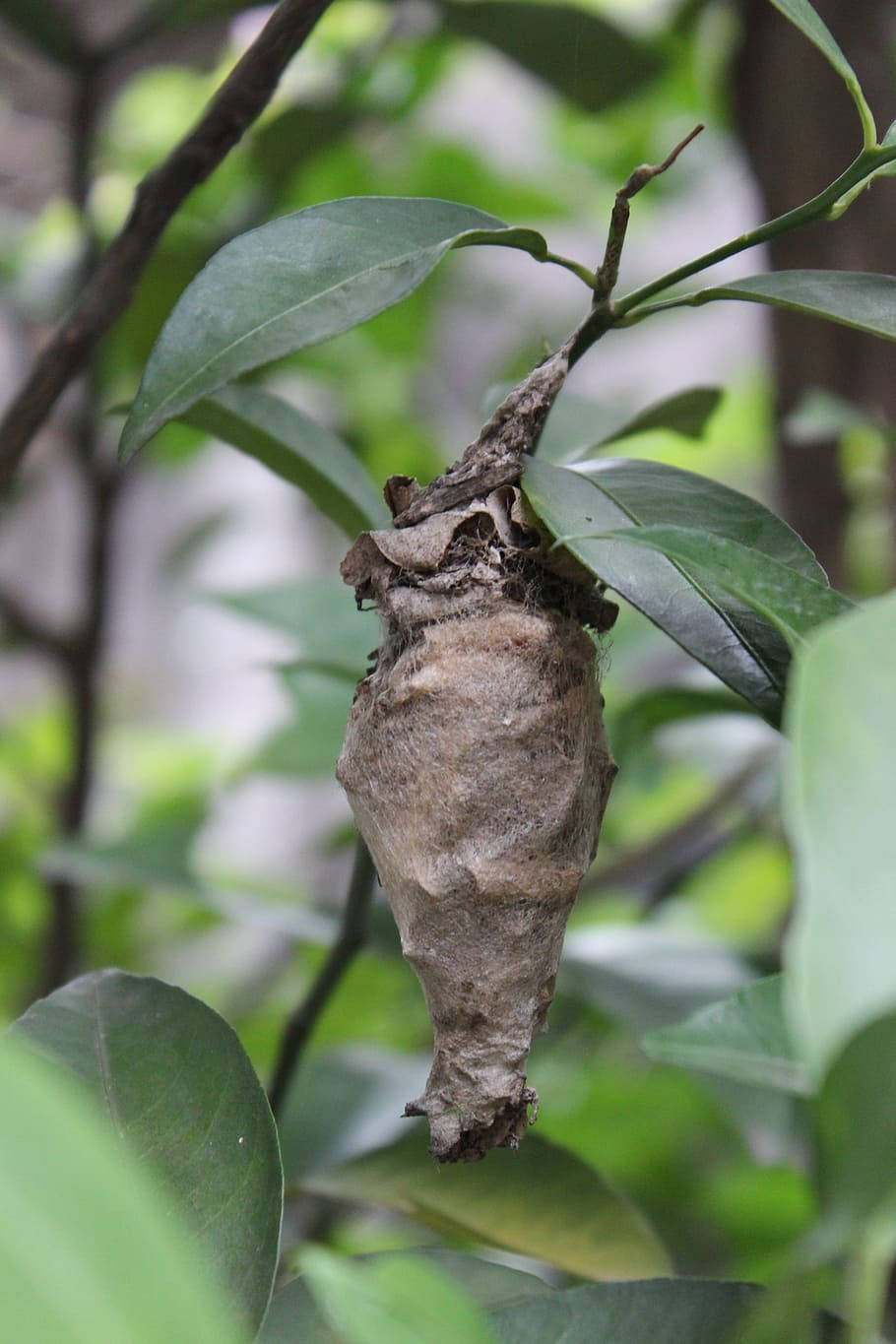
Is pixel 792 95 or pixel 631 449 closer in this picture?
pixel 792 95

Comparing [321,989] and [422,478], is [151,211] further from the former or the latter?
[422,478]

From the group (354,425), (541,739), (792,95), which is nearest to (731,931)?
(354,425)

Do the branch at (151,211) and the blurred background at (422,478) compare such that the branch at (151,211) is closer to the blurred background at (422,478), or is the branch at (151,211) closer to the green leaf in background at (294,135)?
the blurred background at (422,478)

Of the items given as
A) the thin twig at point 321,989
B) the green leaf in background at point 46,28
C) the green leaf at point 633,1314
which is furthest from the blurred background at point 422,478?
the green leaf at point 633,1314

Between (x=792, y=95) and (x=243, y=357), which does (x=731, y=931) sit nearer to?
(x=792, y=95)

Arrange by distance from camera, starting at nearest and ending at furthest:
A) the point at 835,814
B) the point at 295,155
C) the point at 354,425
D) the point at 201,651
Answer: the point at 835,814, the point at 295,155, the point at 354,425, the point at 201,651

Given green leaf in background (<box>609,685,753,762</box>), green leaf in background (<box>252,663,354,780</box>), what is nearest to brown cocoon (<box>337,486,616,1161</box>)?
green leaf in background (<box>609,685,753,762</box>)
